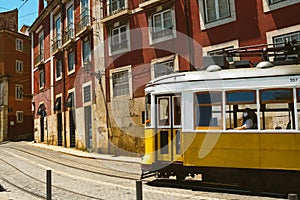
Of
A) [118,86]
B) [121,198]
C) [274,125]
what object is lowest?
[121,198]

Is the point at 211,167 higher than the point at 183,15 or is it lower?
lower

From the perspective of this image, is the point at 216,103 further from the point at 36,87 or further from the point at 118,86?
the point at 36,87

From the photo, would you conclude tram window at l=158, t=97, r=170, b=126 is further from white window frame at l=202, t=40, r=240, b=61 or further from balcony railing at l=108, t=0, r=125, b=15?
balcony railing at l=108, t=0, r=125, b=15

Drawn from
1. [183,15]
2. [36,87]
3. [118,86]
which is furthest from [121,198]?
[36,87]

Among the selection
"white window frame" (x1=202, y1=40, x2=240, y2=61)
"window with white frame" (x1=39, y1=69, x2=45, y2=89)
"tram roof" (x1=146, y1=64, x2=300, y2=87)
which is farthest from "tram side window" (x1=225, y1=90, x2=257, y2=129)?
"window with white frame" (x1=39, y1=69, x2=45, y2=89)

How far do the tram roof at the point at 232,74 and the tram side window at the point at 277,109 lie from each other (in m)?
0.45

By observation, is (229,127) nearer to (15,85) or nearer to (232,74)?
(232,74)

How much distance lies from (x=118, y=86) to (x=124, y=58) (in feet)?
5.57

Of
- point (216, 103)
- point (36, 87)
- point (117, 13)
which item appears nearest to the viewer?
point (216, 103)

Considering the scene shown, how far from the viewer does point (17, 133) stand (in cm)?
4000

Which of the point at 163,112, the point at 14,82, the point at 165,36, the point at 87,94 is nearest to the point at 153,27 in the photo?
the point at 165,36

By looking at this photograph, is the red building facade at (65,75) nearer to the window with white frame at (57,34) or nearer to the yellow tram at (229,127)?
the window with white frame at (57,34)

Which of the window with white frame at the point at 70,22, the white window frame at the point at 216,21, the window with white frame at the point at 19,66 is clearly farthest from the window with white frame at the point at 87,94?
the window with white frame at the point at 19,66

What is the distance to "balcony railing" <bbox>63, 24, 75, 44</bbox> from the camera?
2642 centimetres
